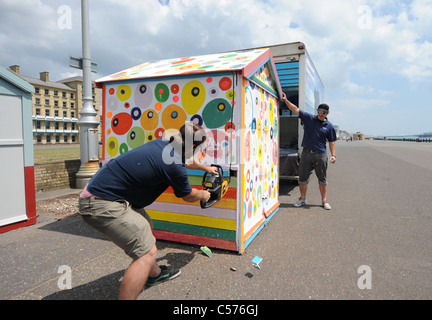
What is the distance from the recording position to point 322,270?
3127 millimetres

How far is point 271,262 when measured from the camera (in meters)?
3.34

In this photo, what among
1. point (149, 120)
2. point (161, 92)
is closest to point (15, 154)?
point (149, 120)

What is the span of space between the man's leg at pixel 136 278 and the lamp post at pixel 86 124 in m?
6.03

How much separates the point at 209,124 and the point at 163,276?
1.86m

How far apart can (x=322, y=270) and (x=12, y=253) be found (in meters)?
3.87

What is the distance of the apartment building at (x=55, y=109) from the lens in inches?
2464

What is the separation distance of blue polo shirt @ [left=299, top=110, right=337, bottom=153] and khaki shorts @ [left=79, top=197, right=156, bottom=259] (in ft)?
13.8

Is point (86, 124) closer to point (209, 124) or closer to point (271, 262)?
point (209, 124)

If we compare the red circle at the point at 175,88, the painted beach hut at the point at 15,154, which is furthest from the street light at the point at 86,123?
the red circle at the point at 175,88

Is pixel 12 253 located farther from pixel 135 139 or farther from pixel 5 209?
pixel 135 139

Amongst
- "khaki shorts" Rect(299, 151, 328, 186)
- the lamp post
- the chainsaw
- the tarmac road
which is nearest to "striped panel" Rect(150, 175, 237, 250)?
the tarmac road

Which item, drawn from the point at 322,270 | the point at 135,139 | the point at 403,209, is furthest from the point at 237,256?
the point at 403,209

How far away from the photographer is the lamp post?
740 cm
